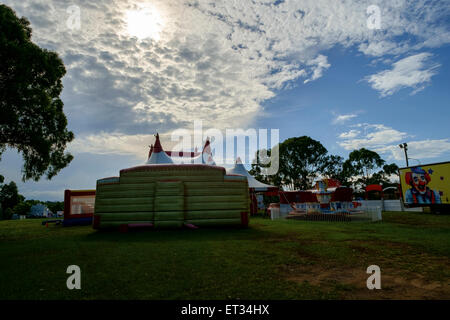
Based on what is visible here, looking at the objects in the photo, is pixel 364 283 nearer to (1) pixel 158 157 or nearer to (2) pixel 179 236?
(2) pixel 179 236

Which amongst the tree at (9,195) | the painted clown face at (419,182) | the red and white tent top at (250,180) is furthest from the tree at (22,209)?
the painted clown face at (419,182)

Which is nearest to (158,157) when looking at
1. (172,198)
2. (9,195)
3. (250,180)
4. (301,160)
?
(172,198)

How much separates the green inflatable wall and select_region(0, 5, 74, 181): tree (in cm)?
528

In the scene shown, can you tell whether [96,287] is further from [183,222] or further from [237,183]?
[237,183]

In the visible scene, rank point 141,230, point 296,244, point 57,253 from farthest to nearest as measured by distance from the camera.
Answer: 1. point 141,230
2. point 296,244
3. point 57,253

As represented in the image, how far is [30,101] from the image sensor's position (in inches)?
498

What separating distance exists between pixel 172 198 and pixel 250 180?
14294 millimetres

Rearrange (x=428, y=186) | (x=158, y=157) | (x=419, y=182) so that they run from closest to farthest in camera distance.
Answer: (x=158, y=157)
(x=428, y=186)
(x=419, y=182)

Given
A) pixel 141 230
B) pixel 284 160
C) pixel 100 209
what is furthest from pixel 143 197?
pixel 284 160

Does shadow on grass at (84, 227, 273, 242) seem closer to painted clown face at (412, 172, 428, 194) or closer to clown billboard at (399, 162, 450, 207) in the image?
clown billboard at (399, 162, 450, 207)

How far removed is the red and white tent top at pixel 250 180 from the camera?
77.7 feet

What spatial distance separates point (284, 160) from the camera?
4288 centimetres

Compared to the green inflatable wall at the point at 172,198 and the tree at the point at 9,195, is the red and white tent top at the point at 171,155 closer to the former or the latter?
the green inflatable wall at the point at 172,198
